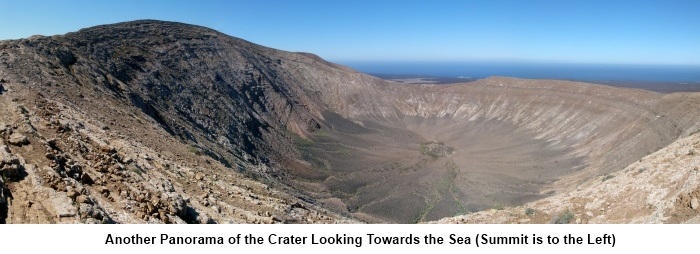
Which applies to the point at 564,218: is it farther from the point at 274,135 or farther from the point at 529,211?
the point at 274,135

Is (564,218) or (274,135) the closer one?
(564,218)

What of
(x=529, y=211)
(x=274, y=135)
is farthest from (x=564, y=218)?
(x=274, y=135)

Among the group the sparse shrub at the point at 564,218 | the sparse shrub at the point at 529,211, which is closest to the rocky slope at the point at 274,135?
the sparse shrub at the point at 529,211

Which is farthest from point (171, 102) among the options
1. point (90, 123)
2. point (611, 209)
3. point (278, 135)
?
point (611, 209)

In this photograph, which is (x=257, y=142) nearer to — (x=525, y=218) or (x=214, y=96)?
(x=214, y=96)

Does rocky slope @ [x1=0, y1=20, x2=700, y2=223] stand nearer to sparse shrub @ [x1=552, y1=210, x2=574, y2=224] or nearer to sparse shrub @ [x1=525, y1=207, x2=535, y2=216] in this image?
sparse shrub @ [x1=525, y1=207, x2=535, y2=216]

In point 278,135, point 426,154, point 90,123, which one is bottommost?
point 426,154

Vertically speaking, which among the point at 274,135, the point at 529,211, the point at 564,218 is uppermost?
the point at 564,218

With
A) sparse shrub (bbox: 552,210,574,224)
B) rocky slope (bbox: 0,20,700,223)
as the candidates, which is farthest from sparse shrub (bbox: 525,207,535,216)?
sparse shrub (bbox: 552,210,574,224)
